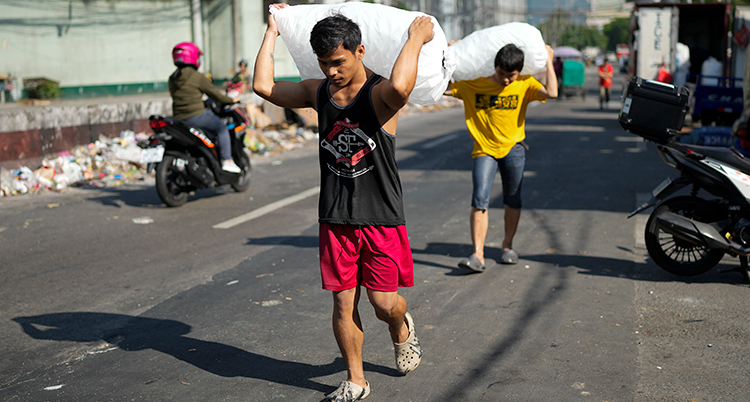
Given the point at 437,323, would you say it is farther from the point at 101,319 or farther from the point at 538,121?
the point at 538,121

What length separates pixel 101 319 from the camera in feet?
15.3

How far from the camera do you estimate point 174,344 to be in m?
4.20

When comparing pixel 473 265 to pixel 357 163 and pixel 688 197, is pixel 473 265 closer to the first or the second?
pixel 688 197

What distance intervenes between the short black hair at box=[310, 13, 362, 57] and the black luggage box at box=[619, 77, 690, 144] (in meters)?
3.29

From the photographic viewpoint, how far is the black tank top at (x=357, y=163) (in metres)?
3.21

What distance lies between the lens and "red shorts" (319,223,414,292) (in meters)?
3.29

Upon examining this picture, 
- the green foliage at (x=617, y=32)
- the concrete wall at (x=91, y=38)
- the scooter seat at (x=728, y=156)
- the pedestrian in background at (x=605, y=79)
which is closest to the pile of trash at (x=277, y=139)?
the concrete wall at (x=91, y=38)

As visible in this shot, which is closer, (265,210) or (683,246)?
(683,246)

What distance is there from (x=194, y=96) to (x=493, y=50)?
440cm

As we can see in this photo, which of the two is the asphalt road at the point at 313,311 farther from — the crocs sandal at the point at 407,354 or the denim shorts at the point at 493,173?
the denim shorts at the point at 493,173

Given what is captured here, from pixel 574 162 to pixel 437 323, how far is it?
8168mm

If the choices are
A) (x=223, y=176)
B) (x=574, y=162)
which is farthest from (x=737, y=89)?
(x=223, y=176)

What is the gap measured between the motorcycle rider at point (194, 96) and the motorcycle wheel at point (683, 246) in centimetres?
527

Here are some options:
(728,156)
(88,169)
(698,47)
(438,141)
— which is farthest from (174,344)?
(698,47)
